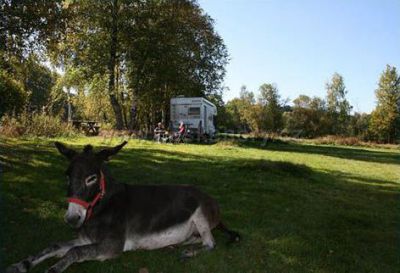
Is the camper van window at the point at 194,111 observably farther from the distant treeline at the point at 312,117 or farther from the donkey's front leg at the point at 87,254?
the distant treeline at the point at 312,117

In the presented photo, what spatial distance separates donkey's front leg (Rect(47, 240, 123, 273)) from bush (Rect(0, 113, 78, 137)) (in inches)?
723

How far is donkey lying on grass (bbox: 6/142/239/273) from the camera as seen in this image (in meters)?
5.02

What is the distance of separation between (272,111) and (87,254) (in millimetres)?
85911

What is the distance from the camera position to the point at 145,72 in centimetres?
3859

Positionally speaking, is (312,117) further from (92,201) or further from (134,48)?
(92,201)

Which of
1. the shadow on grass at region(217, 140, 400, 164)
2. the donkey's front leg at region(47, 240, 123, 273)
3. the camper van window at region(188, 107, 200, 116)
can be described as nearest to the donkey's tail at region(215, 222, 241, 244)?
the donkey's front leg at region(47, 240, 123, 273)

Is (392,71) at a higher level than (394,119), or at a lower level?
higher

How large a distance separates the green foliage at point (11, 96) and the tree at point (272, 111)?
6111 centimetres

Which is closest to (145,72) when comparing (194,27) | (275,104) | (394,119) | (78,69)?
(78,69)

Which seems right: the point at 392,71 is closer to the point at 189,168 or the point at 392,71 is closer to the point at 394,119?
the point at 394,119

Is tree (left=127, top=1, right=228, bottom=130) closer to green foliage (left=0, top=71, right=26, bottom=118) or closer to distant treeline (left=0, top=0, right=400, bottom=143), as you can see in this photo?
distant treeline (left=0, top=0, right=400, bottom=143)

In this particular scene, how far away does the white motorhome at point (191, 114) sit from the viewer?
34.7m

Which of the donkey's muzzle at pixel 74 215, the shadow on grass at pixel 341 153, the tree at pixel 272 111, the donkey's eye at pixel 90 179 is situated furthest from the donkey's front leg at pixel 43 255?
the tree at pixel 272 111

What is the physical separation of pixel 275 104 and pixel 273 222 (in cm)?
8473
